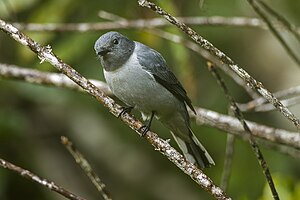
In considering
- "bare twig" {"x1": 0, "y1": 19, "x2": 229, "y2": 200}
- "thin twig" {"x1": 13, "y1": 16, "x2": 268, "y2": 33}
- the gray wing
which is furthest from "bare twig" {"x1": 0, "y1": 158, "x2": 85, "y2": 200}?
"thin twig" {"x1": 13, "y1": 16, "x2": 268, "y2": 33}

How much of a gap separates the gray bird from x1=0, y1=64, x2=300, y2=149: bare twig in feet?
0.62

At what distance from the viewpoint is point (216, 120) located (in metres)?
3.67

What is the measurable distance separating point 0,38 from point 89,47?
1110mm

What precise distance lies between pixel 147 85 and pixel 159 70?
13 centimetres

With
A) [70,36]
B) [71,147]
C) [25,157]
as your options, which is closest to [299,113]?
[70,36]

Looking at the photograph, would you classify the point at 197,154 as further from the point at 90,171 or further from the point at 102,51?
the point at 90,171

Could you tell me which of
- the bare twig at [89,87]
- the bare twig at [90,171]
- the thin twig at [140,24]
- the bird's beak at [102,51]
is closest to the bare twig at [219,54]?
the bare twig at [89,87]

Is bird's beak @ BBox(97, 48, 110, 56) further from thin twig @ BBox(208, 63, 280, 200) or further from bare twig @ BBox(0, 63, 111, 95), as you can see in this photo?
thin twig @ BBox(208, 63, 280, 200)

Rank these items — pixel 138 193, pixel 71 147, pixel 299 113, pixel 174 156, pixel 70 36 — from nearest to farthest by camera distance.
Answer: pixel 174 156
pixel 71 147
pixel 70 36
pixel 299 113
pixel 138 193

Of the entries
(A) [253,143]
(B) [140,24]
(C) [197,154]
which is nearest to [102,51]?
(C) [197,154]

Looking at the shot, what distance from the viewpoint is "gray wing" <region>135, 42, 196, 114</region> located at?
3387mm

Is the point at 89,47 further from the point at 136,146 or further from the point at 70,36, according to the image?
the point at 136,146

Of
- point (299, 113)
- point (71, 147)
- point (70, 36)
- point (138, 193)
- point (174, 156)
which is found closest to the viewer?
point (174, 156)

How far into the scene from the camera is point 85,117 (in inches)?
235
